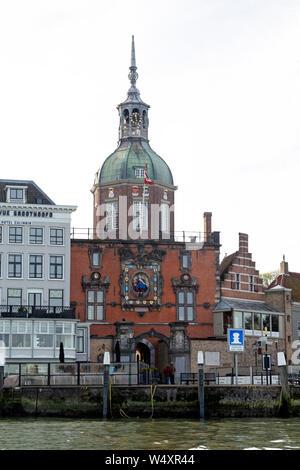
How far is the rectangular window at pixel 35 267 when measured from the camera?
6525 cm

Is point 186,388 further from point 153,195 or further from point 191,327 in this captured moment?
point 153,195

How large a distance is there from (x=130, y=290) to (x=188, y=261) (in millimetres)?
5864

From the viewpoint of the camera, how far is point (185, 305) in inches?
2788

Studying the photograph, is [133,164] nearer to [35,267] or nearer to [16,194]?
[16,194]

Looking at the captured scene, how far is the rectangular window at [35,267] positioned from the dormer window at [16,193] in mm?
4877

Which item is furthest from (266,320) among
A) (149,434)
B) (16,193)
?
(149,434)

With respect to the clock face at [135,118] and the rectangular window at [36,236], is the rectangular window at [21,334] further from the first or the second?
the clock face at [135,118]

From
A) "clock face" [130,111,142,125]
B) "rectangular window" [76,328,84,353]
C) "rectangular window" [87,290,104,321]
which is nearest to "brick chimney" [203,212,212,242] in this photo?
"rectangular window" [87,290,104,321]

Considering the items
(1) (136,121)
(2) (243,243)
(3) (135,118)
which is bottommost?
(2) (243,243)

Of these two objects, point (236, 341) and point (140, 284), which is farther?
point (140, 284)

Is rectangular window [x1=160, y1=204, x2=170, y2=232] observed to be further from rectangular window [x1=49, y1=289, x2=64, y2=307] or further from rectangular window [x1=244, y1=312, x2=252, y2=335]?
rectangular window [x1=49, y1=289, x2=64, y2=307]

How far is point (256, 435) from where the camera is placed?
105 ft

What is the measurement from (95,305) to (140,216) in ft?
39.0

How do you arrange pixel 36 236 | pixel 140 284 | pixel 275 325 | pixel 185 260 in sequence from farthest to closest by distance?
1. pixel 275 325
2. pixel 185 260
3. pixel 140 284
4. pixel 36 236
